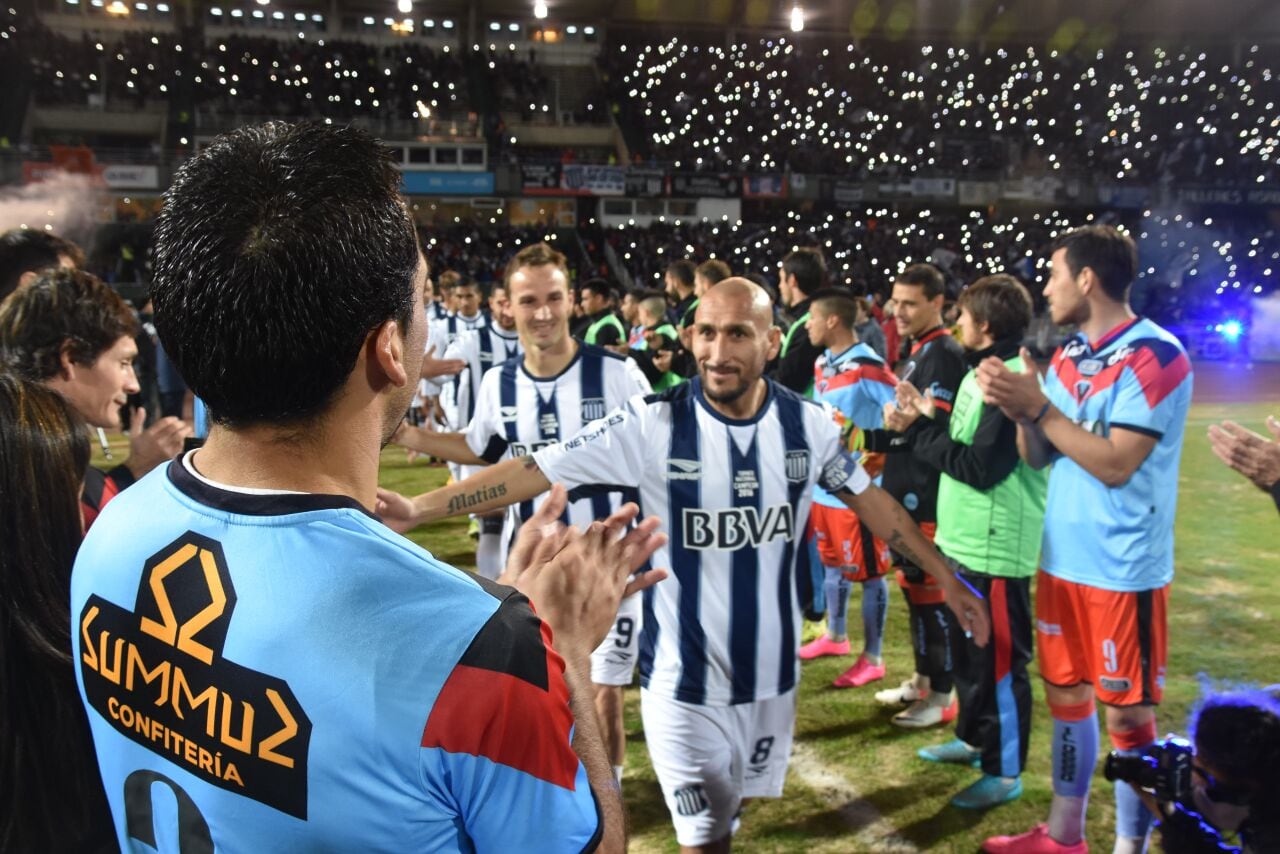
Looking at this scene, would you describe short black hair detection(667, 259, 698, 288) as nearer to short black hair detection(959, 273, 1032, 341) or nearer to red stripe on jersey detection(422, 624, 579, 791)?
short black hair detection(959, 273, 1032, 341)

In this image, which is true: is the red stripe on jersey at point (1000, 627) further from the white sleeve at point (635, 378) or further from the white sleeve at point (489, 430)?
the white sleeve at point (489, 430)

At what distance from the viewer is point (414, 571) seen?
1017 mm

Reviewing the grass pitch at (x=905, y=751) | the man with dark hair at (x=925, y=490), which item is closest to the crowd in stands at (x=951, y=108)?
the grass pitch at (x=905, y=751)

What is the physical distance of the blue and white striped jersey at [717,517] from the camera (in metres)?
3.03

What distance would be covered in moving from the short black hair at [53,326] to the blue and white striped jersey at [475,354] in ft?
16.3

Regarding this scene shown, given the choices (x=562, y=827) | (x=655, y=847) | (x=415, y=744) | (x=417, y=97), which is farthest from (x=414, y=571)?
(x=417, y=97)

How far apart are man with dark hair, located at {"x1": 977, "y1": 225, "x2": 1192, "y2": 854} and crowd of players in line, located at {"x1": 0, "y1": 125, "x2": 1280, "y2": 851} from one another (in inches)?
0.5

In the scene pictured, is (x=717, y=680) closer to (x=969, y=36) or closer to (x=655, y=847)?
(x=655, y=847)

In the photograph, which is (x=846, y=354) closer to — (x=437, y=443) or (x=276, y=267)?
(x=437, y=443)

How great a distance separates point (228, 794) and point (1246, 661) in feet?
21.3

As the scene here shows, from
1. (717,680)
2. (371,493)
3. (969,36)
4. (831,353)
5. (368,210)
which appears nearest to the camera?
(368,210)

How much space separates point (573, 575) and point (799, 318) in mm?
5351

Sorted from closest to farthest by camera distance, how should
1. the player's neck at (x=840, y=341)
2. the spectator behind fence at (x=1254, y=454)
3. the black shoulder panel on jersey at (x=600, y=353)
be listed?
the spectator behind fence at (x=1254, y=454)
the black shoulder panel on jersey at (x=600, y=353)
the player's neck at (x=840, y=341)

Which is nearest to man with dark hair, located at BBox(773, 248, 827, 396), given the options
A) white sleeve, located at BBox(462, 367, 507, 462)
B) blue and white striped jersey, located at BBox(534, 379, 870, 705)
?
white sleeve, located at BBox(462, 367, 507, 462)
